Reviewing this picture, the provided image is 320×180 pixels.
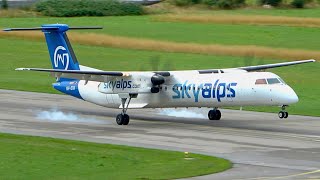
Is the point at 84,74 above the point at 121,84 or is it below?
above

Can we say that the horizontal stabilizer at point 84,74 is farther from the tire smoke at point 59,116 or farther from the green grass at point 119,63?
the green grass at point 119,63

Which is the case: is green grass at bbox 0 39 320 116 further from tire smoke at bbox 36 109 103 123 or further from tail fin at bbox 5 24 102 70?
tail fin at bbox 5 24 102 70

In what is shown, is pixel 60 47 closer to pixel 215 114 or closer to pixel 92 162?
pixel 215 114

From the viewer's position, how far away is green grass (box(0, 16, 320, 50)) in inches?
3265

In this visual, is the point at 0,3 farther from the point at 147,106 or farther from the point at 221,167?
the point at 221,167

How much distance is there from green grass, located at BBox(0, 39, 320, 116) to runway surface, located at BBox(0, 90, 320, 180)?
7171mm

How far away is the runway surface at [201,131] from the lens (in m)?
32.8

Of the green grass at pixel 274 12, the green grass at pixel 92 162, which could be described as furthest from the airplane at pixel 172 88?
the green grass at pixel 274 12

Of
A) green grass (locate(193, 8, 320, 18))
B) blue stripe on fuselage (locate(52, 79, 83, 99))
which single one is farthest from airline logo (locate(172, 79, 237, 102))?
green grass (locate(193, 8, 320, 18))

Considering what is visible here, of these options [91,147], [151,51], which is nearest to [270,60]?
[151,51]

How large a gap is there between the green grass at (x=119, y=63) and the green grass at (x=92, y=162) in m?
18.6

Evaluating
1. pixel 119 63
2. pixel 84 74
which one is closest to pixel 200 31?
pixel 119 63

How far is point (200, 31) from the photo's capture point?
90.4 m

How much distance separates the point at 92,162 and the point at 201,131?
9.69m
